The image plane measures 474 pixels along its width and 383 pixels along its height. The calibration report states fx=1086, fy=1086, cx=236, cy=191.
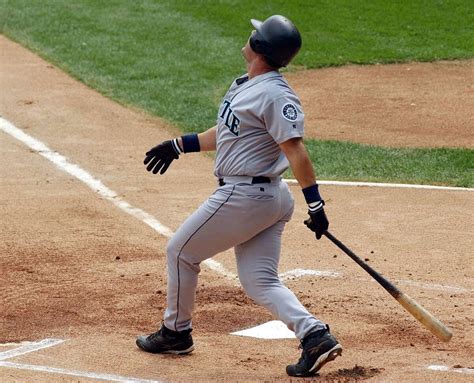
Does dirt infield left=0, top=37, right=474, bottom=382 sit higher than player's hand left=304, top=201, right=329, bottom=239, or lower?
lower

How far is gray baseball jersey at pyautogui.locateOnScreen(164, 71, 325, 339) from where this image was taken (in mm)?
5805

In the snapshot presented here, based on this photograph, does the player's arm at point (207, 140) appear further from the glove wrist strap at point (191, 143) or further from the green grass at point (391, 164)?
the green grass at point (391, 164)

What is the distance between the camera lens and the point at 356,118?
535 inches

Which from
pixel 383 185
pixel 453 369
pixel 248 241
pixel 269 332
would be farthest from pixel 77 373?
pixel 383 185

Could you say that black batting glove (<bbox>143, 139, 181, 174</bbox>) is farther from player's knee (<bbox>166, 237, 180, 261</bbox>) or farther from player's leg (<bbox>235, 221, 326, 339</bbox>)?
player's leg (<bbox>235, 221, 326, 339</bbox>)

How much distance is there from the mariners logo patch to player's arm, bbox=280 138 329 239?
0.38 ft

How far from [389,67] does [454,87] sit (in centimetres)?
136

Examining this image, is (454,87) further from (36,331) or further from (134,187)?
(36,331)

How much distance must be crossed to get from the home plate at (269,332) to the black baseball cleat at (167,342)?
0.51 meters

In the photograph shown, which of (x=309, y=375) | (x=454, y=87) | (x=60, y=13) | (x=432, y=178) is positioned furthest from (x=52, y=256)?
(x=60, y=13)

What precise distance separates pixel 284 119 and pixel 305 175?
320mm

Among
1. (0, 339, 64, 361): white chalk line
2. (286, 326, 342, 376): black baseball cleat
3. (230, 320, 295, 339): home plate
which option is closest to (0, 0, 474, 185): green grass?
(230, 320, 295, 339): home plate

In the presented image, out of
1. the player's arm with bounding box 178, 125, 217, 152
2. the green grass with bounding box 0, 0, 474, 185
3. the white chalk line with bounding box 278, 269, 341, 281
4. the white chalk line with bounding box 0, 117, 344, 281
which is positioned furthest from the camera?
the green grass with bounding box 0, 0, 474, 185

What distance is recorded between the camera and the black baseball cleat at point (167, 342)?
6.28 metres
